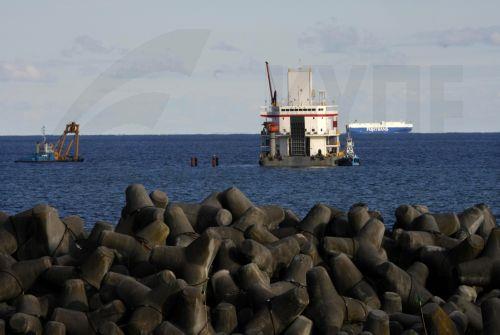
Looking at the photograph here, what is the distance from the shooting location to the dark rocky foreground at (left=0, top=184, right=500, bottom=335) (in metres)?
15.7

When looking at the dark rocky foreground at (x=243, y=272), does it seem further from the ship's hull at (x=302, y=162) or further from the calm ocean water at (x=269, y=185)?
the ship's hull at (x=302, y=162)

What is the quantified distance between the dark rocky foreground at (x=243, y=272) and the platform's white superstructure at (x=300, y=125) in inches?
3356

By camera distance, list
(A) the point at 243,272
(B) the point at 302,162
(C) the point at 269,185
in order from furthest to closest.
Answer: (B) the point at 302,162
(C) the point at 269,185
(A) the point at 243,272

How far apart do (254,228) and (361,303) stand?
126 inches

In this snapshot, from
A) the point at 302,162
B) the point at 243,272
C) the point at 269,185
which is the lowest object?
the point at 269,185

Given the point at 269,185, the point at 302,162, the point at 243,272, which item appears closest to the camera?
the point at 243,272

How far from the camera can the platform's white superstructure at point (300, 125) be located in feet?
349

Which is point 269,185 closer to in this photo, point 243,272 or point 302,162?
point 302,162

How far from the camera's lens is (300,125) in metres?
107

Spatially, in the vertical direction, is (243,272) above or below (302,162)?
above

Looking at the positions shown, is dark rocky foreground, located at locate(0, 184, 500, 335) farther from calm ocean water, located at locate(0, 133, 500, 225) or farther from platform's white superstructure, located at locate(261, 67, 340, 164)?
platform's white superstructure, located at locate(261, 67, 340, 164)

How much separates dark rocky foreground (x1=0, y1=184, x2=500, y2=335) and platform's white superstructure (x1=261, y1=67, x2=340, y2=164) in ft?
280

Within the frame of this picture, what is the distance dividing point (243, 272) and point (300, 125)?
90945mm

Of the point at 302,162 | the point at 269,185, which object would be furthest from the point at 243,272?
the point at 302,162
